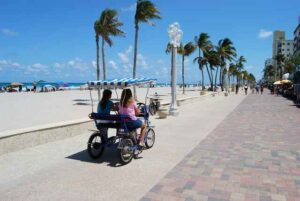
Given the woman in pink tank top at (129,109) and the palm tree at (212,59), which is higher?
the palm tree at (212,59)

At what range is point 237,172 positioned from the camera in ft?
19.9

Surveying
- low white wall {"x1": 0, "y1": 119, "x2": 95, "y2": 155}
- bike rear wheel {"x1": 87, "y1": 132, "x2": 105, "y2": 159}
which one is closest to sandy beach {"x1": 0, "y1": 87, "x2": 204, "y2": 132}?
low white wall {"x1": 0, "y1": 119, "x2": 95, "y2": 155}

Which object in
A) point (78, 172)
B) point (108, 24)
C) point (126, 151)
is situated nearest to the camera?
point (78, 172)

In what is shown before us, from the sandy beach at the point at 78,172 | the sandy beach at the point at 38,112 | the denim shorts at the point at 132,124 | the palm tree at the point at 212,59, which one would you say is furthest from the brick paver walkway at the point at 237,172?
the palm tree at the point at 212,59

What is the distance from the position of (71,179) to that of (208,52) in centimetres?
6757

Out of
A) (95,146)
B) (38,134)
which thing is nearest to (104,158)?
(95,146)

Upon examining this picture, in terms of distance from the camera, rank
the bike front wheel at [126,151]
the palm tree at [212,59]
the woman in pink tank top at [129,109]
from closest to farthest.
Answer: the bike front wheel at [126,151] < the woman in pink tank top at [129,109] < the palm tree at [212,59]

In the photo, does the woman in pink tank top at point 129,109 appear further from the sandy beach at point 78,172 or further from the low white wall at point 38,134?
the low white wall at point 38,134

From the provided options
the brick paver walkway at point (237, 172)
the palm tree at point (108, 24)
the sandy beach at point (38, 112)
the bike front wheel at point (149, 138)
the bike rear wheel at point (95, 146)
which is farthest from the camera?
the palm tree at point (108, 24)

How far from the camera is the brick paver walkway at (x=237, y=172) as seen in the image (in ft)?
16.2

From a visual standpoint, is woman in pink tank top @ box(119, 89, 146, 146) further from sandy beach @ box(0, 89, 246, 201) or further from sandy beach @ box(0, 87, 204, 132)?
sandy beach @ box(0, 87, 204, 132)

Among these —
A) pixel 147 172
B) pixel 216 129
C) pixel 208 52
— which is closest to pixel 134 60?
pixel 216 129

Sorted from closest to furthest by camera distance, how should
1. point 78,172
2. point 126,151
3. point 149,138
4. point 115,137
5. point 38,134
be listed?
1. point 78,172
2. point 126,151
3. point 115,137
4. point 38,134
5. point 149,138

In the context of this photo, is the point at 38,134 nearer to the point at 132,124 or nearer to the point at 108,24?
the point at 132,124
